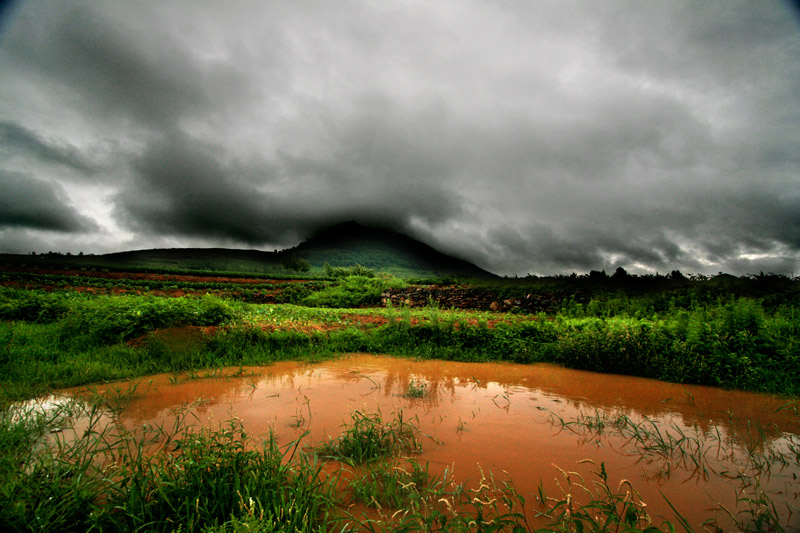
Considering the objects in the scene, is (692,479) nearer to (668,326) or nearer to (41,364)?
(668,326)

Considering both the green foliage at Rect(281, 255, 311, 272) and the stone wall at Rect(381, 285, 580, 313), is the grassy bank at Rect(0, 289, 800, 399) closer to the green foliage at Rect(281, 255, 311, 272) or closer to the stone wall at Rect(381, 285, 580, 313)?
the stone wall at Rect(381, 285, 580, 313)

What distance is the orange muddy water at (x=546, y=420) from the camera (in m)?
2.72

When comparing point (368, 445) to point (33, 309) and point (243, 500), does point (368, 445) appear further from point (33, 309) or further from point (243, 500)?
point (33, 309)

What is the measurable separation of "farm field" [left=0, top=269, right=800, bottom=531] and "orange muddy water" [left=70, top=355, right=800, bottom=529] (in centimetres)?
3

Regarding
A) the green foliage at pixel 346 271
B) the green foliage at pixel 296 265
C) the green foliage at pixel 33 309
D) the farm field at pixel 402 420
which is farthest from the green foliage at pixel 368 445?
the green foliage at pixel 296 265

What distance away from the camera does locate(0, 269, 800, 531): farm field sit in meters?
2.19

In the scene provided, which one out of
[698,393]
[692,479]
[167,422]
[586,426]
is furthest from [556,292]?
[167,422]

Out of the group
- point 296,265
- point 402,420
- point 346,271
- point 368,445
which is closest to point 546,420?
point 402,420

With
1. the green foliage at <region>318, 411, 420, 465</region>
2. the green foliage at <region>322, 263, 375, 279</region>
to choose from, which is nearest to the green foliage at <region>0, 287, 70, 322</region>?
the green foliage at <region>318, 411, 420, 465</region>

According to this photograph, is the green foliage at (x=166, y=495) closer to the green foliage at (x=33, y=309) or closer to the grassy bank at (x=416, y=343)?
the grassy bank at (x=416, y=343)

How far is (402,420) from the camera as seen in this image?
3.82m

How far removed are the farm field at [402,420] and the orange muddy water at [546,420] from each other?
0.10 ft

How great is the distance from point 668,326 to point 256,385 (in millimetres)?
8292

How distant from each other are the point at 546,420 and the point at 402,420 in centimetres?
179
